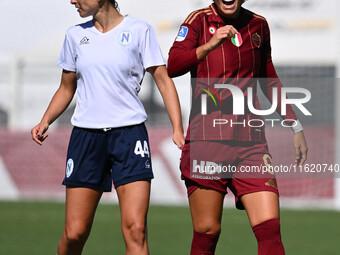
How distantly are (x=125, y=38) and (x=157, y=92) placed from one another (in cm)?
1426

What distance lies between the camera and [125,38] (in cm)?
538

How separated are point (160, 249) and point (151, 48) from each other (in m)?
4.08

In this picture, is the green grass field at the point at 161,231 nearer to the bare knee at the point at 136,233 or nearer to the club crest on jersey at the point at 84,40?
the bare knee at the point at 136,233

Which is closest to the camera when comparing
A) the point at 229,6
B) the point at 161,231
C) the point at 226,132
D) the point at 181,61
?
the point at 181,61

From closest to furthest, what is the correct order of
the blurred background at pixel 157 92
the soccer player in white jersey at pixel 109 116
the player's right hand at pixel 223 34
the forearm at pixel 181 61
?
the player's right hand at pixel 223 34, the forearm at pixel 181 61, the soccer player in white jersey at pixel 109 116, the blurred background at pixel 157 92

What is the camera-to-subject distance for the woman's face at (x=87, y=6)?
5.38 metres

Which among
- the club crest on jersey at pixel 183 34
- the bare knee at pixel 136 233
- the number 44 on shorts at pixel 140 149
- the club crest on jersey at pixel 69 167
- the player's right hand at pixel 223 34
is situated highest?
the player's right hand at pixel 223 34

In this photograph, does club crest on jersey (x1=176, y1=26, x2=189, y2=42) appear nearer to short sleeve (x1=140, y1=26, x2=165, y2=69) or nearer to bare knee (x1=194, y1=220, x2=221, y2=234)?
short sleeve (x1=140, y1=26, x2=165, y2=69)

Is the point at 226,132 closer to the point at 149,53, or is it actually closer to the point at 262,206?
the point at 262,206

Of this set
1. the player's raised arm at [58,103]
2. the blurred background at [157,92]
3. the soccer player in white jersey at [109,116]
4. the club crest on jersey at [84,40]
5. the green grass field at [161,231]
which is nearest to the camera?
the soccer player in white jersey at [109,116]

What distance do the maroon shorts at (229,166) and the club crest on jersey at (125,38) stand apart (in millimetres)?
762

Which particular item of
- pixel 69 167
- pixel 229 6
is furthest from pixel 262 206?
pixel 69 167

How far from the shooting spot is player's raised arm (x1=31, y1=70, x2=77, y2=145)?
5656 millimetres

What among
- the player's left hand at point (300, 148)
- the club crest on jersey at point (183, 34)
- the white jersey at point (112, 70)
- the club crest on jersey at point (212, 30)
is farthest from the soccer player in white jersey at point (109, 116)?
the player's left hand at point (300, 148)
